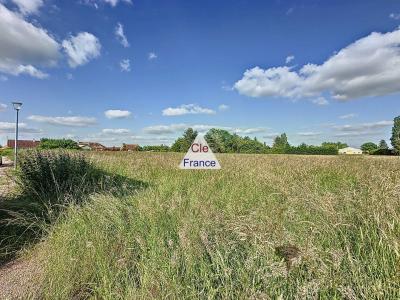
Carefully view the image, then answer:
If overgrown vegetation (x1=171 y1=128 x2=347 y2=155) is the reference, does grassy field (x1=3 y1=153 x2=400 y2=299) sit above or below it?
below

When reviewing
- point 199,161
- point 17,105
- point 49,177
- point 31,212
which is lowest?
point 31,212

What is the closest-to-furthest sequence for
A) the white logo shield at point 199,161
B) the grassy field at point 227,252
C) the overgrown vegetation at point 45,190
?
the grassy field at point 227,252, the overgrown vegetation at point 45,190, the white logo shield at point 199,161

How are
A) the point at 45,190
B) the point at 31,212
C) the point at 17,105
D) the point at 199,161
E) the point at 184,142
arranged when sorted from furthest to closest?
1. the point at 184,142
2. the point at 17,105
3. the point at 199,161
4. the point at 45,190
5. the point at 31,212

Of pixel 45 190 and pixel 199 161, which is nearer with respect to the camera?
pixel 45 190

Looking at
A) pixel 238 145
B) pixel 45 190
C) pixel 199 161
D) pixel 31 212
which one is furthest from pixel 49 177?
pixel 238 145

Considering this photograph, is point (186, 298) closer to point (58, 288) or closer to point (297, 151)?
point (58, 288)

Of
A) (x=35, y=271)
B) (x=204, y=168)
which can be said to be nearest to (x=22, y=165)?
(x=35, y=271)

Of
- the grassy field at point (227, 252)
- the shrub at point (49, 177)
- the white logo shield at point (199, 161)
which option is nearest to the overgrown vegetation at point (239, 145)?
the white logo shield at point (199, 161)

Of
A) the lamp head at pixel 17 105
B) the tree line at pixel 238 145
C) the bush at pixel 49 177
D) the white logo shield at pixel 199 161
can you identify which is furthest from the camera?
the tree line at pixel 238 145

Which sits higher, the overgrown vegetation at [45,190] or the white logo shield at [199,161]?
the white logo shield at [199,161]

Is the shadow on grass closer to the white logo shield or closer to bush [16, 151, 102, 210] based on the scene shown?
bush [16, 151, 102, 210]

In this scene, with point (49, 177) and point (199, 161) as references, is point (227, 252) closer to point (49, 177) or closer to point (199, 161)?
point (49, 177)

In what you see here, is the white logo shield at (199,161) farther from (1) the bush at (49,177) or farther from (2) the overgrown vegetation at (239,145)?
(2) the overgrown vegetation at (239,145)

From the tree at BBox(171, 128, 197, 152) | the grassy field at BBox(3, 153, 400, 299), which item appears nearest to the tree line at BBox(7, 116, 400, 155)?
the tree at BBox(171, 128, 197, 152)
